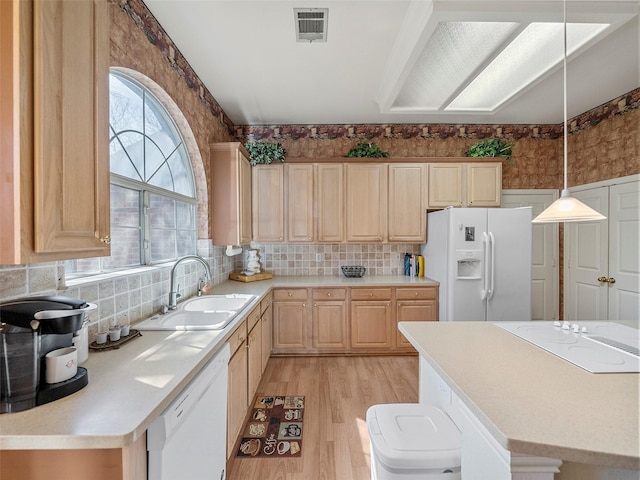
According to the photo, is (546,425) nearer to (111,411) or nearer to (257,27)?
(111,411)

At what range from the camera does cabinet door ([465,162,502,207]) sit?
3.71 metres

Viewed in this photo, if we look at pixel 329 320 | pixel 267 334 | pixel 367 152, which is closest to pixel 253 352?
pixel 267 334

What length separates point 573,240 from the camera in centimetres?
378

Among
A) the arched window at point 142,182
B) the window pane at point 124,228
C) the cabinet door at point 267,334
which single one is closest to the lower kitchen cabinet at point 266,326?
the cabinet door at point 267,334

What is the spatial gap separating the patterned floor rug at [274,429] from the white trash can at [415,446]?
0.94 metres

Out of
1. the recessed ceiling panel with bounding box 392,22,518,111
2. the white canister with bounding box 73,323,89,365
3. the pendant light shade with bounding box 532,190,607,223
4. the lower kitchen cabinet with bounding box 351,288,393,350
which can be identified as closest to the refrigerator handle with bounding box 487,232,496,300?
the lower kitchen cabinet with bounding box 351,288,393,350

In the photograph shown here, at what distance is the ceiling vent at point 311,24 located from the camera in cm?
196

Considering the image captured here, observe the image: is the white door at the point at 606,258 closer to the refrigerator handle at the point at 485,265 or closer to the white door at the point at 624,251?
the white door at the point at 624,251

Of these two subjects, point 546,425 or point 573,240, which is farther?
point 573,240

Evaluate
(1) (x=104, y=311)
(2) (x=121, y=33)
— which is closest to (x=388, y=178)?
(2) (x=121, y=33)

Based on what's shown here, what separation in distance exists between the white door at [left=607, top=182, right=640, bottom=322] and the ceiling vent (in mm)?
3420

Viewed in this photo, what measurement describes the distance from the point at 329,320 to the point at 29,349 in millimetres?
2868

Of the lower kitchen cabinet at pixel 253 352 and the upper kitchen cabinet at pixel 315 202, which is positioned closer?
the lower kitchen cabinet at pixel 253 352

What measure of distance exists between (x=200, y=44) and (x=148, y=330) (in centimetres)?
213
